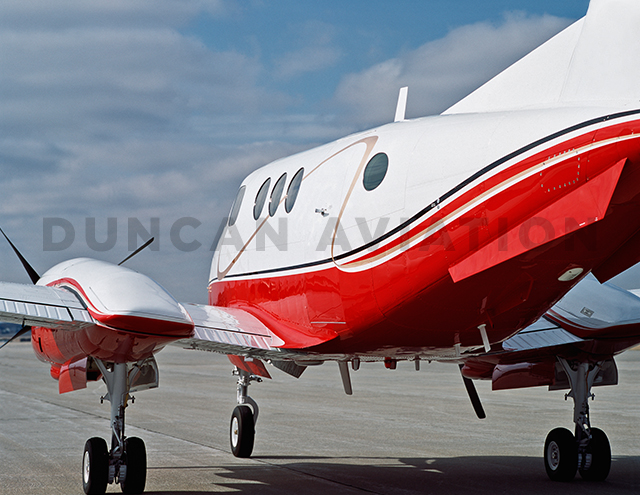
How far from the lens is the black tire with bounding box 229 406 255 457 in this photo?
1309 cm

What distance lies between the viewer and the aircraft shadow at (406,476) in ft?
32.9

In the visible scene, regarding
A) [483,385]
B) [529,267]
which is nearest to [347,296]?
[529,267]

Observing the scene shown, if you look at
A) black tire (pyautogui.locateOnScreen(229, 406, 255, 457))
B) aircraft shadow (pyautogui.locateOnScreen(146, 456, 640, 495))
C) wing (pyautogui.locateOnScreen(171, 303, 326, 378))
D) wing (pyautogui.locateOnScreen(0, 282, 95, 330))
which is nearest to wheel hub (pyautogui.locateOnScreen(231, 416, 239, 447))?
black tire (pyautogui.locateOnScreen(229, 406, 255, 457))

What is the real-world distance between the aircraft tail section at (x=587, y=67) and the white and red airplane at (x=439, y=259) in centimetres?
2

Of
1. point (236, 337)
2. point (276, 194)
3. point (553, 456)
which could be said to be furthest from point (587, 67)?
point (553, 456)

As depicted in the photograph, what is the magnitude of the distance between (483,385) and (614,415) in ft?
41.5

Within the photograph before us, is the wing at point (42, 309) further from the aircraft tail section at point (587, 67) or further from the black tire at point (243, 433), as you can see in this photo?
the black tire at point (243, 433)

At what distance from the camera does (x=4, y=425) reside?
1748 cm

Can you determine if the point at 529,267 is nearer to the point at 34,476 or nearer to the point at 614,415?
the point at 34,476

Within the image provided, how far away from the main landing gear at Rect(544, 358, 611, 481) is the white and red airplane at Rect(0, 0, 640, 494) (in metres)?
0.03

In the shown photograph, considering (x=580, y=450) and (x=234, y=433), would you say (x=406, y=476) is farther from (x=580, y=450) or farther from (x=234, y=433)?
(x=234, y=433)

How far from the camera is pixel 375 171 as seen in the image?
26.7 feet

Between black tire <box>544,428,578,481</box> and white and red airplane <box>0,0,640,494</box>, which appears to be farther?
black tire <box>544,428,578,481</box>

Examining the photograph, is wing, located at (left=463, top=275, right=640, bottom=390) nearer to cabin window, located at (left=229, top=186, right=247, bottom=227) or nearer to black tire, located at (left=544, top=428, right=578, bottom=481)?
black tire, located at (left=544, top=428, right=578, bottom=481)
